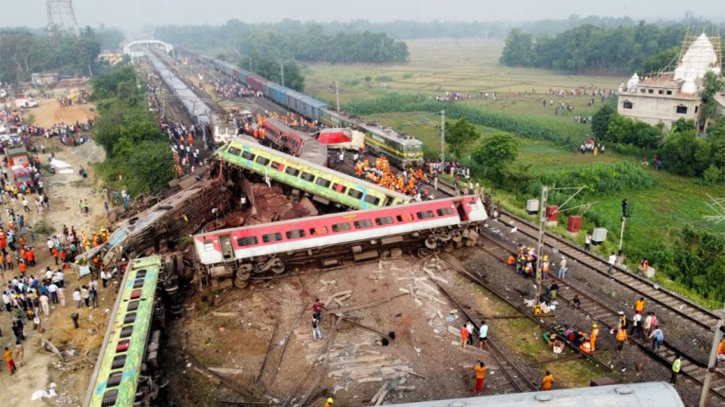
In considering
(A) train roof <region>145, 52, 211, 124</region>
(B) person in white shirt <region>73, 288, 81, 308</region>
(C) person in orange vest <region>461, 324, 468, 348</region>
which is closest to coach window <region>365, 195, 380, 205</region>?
(C) person in orange vest <region>461, 324, 468, 348</region>

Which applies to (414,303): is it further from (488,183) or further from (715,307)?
(488,183)

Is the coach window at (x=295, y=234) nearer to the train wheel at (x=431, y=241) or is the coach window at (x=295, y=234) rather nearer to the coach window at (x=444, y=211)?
the train wheel at (x=431, y=241)

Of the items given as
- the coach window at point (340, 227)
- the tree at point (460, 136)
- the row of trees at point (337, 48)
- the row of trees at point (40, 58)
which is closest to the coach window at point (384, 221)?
the coach window at point (340, 227)

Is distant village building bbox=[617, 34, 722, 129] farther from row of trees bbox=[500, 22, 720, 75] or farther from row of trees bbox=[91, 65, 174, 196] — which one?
row of trees bbox=[500, 22, 720, 75]

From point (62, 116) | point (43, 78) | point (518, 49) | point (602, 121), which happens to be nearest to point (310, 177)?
point (602, 121)

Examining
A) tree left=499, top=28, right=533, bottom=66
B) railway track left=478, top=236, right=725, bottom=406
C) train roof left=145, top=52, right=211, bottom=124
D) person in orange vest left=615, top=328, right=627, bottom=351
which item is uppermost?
tree left=499, top=28, right=533, bottom=66

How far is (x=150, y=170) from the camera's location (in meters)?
40.6

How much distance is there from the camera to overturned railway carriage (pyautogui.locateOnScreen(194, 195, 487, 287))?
82.7 ft

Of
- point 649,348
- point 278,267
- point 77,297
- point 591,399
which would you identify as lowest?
point 649,348

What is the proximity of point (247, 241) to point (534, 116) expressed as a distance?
56.5 meters

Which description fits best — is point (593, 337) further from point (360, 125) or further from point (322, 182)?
point (360, 125)

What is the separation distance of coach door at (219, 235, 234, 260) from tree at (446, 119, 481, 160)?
2527 cm

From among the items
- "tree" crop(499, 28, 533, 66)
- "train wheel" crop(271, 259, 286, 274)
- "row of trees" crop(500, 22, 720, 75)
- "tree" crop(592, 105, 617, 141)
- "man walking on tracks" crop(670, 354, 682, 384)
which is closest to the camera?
"man walking on tracks" crop(670, 354, 682, 384)

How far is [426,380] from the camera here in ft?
62.2
